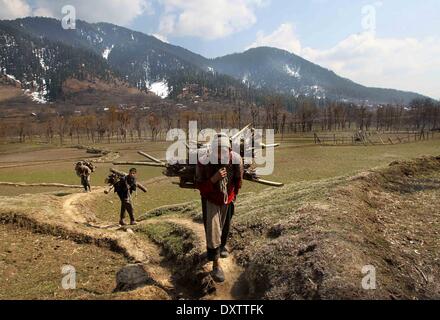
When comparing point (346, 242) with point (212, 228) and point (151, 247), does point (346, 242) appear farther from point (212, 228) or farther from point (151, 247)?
point (151, 247)

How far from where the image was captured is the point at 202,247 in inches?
481

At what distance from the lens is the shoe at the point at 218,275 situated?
957cm

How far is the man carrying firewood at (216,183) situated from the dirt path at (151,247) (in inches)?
19.3

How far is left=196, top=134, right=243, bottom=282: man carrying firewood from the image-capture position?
9367 mm

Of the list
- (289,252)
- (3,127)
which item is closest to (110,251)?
(289,252)

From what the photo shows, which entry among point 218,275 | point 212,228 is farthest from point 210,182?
point 218,275

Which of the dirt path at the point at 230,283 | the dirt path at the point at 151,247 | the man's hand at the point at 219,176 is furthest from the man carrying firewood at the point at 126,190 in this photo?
the man's hand at the point at 219,176

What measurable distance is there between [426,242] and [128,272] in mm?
8484

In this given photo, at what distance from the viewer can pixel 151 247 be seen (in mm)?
15211

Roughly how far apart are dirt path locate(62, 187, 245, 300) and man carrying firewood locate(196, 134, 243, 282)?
490 mm

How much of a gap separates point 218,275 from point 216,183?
2329mm

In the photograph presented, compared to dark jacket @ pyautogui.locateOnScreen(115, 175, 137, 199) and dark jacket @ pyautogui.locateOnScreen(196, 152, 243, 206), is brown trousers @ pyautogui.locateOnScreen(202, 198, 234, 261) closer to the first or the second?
dark jacket @ pyautogui.locateOnScreen(196, 152, 243, 206)

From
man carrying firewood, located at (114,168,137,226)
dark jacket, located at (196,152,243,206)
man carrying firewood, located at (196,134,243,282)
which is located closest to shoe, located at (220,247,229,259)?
man carrying firewood, located at (196,134,243,282)
